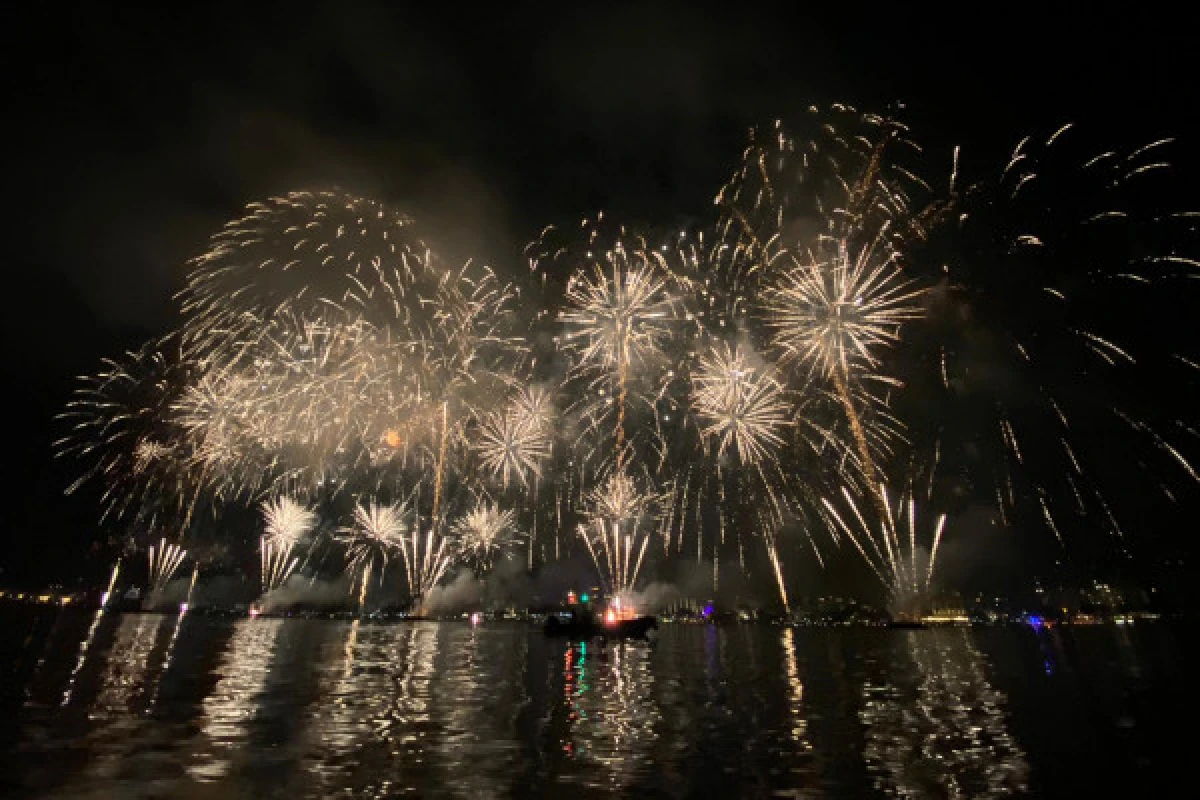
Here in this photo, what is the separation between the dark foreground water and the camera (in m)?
A: 12.2

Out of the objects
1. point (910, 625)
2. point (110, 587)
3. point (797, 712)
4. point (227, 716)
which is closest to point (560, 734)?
point (797, 712)

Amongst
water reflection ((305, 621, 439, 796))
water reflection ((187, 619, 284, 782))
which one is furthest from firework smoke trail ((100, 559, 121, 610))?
water reflection ((305, 621, 439, 796))

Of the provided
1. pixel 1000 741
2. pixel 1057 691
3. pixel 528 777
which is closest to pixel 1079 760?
pixel 1000 741

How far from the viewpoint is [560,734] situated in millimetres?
17078

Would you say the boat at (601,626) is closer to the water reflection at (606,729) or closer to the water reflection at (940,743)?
the water reflection at (606,729)

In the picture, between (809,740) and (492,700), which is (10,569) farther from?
(809,740)

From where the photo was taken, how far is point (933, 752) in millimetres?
15273

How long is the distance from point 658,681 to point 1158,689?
22804mm

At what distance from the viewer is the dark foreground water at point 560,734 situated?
12.2 m

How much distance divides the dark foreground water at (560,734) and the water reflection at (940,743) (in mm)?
73

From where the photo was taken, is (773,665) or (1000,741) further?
→ (773,665)

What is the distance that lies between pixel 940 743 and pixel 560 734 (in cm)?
967

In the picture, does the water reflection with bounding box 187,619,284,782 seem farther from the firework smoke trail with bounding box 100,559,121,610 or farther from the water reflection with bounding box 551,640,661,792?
the firework smoke trail with bounding box 100,559,121,610

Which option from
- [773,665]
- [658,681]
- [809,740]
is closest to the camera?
[809,740]
